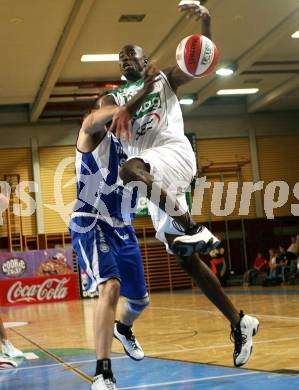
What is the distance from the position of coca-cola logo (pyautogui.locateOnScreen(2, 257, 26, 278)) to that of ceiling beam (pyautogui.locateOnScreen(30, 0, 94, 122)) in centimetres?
493

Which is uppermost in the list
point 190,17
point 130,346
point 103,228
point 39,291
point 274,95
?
point 274,95

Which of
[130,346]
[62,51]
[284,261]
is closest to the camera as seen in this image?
[130,346]

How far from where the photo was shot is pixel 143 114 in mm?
4254

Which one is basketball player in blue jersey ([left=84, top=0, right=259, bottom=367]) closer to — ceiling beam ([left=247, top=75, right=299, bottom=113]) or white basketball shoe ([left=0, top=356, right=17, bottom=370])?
white basketball shoe ([left=0, top=356, right=17, bottom=370])

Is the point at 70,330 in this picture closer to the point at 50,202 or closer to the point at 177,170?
the point at 177,170

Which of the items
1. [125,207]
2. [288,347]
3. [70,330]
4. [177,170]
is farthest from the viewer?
[70,330]

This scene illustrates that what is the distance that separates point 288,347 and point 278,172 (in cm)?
1946

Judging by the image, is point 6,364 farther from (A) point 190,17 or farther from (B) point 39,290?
(B) point 39,290

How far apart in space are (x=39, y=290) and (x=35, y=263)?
840mm

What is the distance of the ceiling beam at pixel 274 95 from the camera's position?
69.0 ft

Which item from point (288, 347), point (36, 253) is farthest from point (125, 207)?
point (36, 253)

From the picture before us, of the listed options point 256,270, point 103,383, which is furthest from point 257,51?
point 103,383

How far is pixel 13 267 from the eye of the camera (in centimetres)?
1986

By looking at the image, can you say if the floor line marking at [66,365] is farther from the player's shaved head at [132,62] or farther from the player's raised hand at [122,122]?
the player's shaved head at [132,62]
